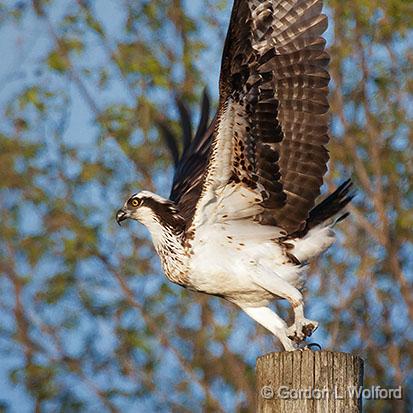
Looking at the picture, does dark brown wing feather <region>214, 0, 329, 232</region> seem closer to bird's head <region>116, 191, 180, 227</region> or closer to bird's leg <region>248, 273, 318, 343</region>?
bird's leg <region>248, 273, 318, 343</region>

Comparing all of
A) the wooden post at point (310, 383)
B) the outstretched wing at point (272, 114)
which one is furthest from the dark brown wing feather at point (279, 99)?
the wooden post at point (310, 383)

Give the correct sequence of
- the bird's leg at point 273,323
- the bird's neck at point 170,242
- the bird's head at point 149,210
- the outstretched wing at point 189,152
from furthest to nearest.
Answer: the outstretched wing at point 189,152, the bird's head at point 149,210, the bird's neck at point 170,242, the bird's leg at point 273,323

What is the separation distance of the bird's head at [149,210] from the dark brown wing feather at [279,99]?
1.86ft

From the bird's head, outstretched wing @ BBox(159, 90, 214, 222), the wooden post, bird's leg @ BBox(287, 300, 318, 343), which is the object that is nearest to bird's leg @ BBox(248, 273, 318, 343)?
bird's leg @ BBox(287, 300, 318, 343)

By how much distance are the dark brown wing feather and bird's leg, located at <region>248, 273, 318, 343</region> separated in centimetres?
44

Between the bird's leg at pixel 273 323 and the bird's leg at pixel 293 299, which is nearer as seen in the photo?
the bird's leg at pixel 293 299

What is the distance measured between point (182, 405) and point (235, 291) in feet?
23.0

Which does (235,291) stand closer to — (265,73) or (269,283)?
(269,283)

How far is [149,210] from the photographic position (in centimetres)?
772

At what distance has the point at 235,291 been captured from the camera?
7.37 m

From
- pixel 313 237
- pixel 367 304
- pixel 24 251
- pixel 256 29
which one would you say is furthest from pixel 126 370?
pixel 256 29

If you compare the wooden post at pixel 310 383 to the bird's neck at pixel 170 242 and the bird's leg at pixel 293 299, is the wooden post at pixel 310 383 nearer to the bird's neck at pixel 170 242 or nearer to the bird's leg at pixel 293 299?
the bird's leg at pixel 293 299

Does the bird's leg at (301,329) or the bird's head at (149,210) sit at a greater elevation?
the bird's head at (149,210)

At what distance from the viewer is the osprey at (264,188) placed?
275 inches
